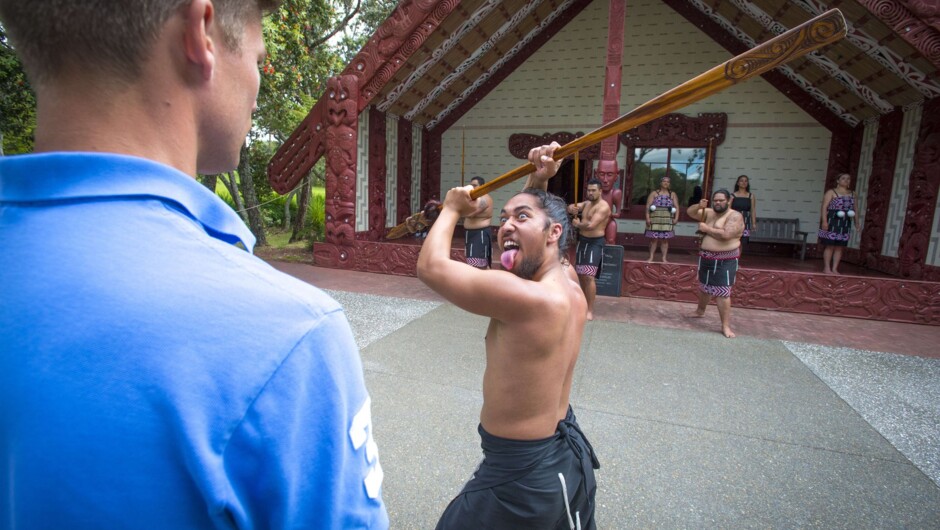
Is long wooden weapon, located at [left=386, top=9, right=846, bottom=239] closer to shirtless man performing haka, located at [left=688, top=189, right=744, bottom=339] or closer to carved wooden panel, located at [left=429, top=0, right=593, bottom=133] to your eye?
shirtless man performing haka, located at [left=688, top=189, right=744, bottom=339]

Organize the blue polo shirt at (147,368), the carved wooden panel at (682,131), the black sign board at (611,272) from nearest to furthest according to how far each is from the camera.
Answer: the blue polo shirt at (147,368), the black sign board at (611,272), the carved wooden panel at (682,131)

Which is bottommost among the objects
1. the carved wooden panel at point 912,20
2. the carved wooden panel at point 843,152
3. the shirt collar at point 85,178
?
the shirt collar at point 85,178

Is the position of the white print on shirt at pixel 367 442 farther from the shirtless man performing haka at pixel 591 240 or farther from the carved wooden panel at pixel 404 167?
the carved wooden panel at pixel 404 167

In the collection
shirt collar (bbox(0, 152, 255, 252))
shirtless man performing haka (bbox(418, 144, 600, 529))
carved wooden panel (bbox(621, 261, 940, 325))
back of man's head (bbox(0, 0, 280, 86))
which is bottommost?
carved wooden panel (bbox(621, 261, 940, 325))

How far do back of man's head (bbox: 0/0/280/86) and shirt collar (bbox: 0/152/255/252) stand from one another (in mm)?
121

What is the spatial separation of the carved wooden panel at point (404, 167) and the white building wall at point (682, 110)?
2058 mm

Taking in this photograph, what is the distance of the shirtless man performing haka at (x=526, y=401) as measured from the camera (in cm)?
151

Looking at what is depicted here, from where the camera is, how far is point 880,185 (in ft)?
28.2

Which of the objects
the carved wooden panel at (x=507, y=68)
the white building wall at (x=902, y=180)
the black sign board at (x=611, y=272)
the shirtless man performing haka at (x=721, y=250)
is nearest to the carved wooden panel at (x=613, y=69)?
the black sign board at (x=611, y=272)

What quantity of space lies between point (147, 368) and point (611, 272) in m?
6.19

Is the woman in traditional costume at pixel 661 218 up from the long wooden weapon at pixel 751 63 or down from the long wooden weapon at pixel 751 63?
down

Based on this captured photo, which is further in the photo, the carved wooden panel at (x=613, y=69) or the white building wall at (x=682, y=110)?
the white building wall at (x=682, y=110)

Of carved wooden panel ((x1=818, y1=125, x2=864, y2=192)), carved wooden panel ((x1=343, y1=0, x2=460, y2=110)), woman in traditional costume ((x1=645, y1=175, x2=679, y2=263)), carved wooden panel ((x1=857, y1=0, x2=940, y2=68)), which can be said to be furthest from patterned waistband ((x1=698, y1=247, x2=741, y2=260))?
carved wooden panel ((x1=818, y1=125, x2=864, y2=192))

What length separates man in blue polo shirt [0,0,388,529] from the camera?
0.44 metres
